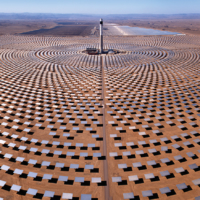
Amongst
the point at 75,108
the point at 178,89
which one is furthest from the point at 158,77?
the point at 75,108

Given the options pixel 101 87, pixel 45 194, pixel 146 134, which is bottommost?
pixel 45 194

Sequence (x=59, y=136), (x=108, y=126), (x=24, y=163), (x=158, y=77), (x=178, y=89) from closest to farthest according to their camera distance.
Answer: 1. (x=24, y=163)
2. (x=59, y=136)
3. (x=108, y=126)
4. (x=178, y=89)
5. (x=158, y=77)

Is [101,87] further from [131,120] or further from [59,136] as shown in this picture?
[59,136]

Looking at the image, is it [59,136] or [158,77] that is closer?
[59,136]
